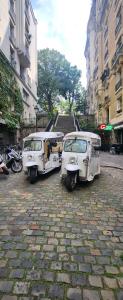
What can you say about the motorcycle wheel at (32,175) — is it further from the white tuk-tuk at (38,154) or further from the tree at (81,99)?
the tree at (81,99)

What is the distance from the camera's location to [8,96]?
19.8m

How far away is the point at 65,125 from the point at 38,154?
18.0 meters

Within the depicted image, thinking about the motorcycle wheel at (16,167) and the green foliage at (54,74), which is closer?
the motorcycle wheel at (16,167)

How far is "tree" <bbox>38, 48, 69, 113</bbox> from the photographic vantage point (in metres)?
45.2

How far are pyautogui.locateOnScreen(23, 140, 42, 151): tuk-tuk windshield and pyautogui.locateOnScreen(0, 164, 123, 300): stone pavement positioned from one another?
293 centimetres

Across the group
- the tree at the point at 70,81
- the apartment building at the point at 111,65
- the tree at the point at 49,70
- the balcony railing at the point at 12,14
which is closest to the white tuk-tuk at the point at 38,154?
the apartment building at the point at 111,65

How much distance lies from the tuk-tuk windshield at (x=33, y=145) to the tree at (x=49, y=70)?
3762cm

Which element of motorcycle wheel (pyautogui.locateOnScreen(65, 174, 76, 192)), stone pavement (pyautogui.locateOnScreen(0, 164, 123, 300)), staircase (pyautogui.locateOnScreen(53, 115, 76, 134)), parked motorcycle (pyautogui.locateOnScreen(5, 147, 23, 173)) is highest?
staircase (pyautogui.locateOnScreen(53, 115, 76, 134))

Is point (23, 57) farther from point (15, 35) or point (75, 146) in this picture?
point (75, 146)

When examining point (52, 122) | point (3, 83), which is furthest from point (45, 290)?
point (52, 122)

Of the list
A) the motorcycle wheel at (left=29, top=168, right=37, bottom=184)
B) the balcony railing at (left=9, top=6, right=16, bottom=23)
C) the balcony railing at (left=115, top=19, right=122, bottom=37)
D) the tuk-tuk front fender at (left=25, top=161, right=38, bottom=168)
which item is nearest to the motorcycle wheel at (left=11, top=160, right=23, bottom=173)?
the tuk-tuk front fender at (left=25, top=161, right=38, bottom=168)

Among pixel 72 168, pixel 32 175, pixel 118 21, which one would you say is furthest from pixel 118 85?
pixel 72 168

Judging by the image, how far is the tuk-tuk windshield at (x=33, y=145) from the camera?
30.7ft

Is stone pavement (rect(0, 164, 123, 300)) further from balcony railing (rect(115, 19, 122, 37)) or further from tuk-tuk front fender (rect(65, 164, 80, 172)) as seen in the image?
balcony railing (rect(115, 19, 122, 37))
